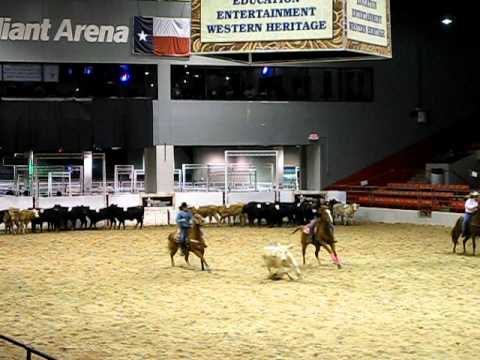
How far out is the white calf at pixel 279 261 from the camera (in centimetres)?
1345

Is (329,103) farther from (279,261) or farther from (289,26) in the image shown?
(279,261)

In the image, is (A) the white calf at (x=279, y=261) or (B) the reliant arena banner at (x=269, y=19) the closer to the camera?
(A) the white calf at (x=279, y=261)

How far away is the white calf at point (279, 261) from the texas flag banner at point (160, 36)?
15.8 metres

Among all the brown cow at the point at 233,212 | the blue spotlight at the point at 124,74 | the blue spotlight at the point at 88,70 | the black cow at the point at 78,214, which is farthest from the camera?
the blue spotlight at the point at 124,74

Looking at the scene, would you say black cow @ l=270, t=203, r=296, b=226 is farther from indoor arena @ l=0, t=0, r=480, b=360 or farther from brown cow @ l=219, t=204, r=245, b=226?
brown cow @ l=219, t=204, r=245, b=226

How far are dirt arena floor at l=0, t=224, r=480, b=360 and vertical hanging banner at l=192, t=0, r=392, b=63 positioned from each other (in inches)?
183

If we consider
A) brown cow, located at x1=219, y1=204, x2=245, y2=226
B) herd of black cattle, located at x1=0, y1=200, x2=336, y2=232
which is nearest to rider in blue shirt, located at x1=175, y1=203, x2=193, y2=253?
herd of black cattle, located at x1=0, y1=200, x2=336, y2=232

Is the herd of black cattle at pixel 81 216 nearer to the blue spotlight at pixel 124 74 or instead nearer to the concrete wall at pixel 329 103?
the concrete wall at pixel 329 103

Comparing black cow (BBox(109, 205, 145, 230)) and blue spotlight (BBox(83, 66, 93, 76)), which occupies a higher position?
blue spotlight (BBox(83, 66, 93, 76))

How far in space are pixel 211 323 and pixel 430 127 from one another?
23788 millimetres

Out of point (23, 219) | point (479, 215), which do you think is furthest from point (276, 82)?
point (479, 215)

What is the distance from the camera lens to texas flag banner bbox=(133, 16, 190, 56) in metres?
27.8

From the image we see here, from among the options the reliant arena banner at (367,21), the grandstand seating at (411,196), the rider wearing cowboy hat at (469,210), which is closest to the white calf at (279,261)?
the rider wearing cowboy hat at (469,210)

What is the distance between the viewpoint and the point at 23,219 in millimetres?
23391
